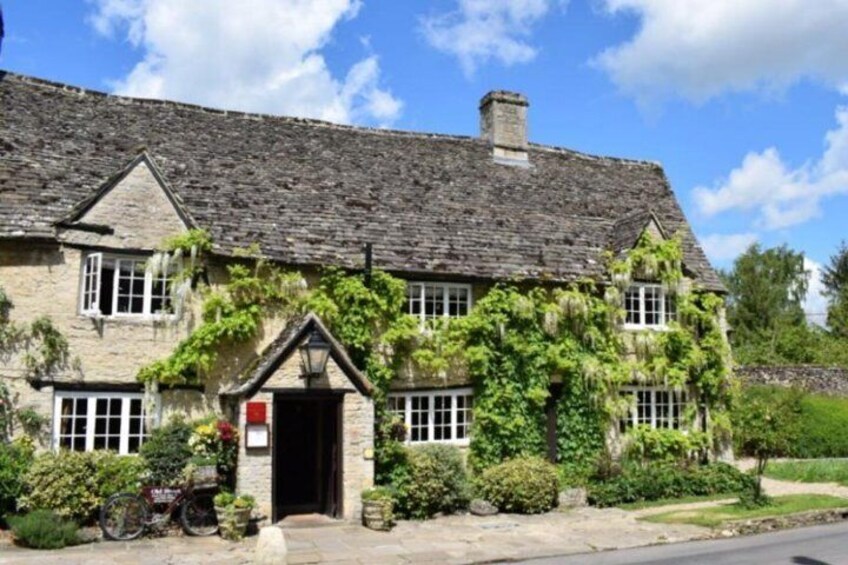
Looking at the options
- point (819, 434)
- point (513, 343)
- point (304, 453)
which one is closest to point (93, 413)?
point (304, 453)

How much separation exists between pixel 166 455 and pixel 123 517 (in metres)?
1.40

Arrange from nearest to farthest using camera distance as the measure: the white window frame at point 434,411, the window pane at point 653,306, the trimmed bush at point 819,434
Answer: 1. the white window frame at point 434,411
2. the window pane at point 653,306
3. the trimmed bush at point 819,434

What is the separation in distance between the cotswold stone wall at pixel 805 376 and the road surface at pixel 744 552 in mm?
19979

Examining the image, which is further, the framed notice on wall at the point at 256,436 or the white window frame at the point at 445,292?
the white window frame at the point at 445,292

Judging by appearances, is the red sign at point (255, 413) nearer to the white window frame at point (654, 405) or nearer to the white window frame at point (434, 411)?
the white window frame at point (434, 411)

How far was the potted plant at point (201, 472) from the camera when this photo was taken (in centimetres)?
1396

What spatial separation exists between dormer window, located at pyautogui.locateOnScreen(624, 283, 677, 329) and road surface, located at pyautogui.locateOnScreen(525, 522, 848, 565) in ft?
24.1

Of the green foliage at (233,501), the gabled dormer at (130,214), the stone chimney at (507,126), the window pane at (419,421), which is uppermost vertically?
the stone chimney at (507,126)

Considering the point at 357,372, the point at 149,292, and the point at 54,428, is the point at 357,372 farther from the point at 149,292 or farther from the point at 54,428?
the point at 54,428

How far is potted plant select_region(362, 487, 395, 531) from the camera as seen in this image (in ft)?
48.7

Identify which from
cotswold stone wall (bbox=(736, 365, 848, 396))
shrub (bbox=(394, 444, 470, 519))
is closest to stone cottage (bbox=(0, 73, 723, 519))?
shrub (bbox=(394, 444, 470, 519))

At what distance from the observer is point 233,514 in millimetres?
13797

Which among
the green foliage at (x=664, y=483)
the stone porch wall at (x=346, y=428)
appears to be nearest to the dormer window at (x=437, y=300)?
the stone porch wall at (x=346, y=428)

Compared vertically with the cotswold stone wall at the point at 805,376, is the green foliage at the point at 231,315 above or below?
above
